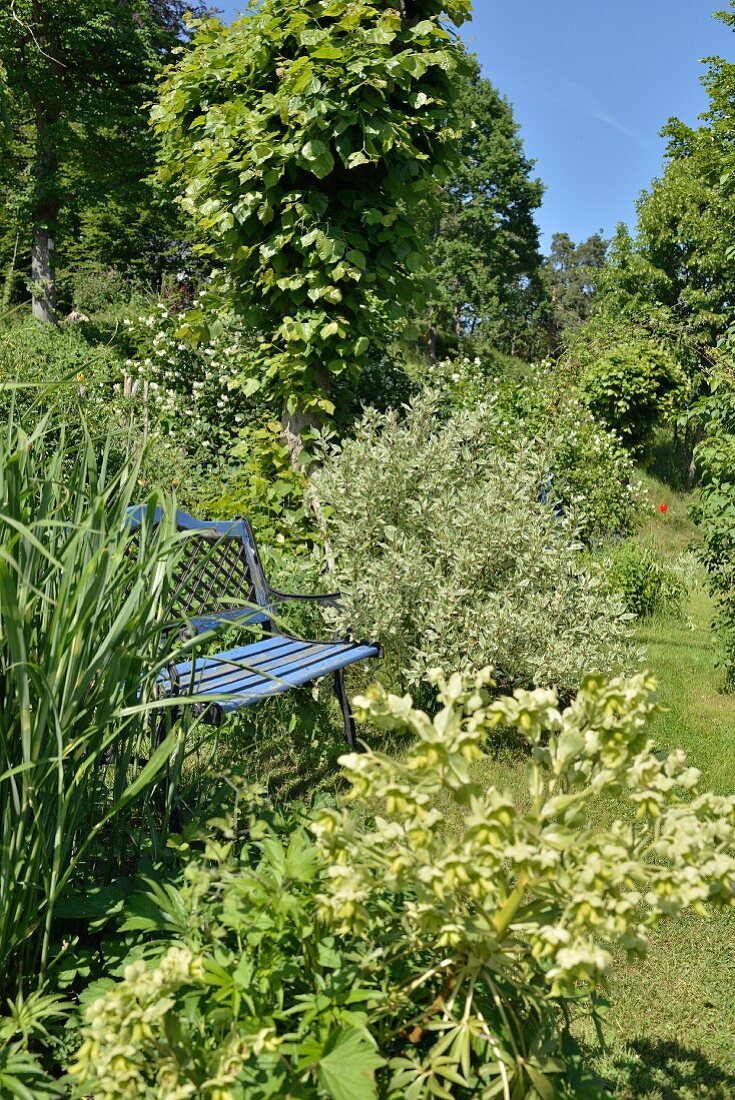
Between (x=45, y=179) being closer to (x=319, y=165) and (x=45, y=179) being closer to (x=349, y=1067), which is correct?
(x=319, y=165)

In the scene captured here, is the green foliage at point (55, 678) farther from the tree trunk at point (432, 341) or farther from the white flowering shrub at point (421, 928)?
the tree trunk at point (432, 341)

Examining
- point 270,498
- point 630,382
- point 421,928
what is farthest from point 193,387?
point 630,382

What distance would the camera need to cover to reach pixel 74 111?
17.4 m

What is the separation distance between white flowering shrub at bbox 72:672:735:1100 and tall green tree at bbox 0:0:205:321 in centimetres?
1661

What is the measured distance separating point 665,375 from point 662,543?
460cm

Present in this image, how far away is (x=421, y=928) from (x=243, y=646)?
275 cm

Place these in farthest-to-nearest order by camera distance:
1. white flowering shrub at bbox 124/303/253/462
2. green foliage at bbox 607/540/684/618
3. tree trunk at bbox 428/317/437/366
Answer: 1. tree trunk at bbox 428/317/437/366
2. green foliage at bbox 607/540/684/618
3. white flowering shrub at bbox 124/303/253/462

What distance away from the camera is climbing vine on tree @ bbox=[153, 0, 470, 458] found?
5090 millimetres

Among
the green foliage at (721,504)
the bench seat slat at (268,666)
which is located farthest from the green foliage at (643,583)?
the bench seat slat at (268,666)

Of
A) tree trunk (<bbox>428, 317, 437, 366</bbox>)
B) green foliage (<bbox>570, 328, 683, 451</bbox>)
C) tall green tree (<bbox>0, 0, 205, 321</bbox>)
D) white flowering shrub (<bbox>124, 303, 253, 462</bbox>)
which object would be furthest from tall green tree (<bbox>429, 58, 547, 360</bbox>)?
white flowering shrub (<bbox>124, 303, 253, 462</bbox>)

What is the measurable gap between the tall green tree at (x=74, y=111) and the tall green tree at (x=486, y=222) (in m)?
15.2

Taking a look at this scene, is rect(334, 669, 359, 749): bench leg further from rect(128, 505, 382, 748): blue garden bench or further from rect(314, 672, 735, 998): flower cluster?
rect(314, 672, 735, 998): flower cluster

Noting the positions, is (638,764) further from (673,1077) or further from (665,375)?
(665,375)

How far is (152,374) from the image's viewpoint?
766cm
